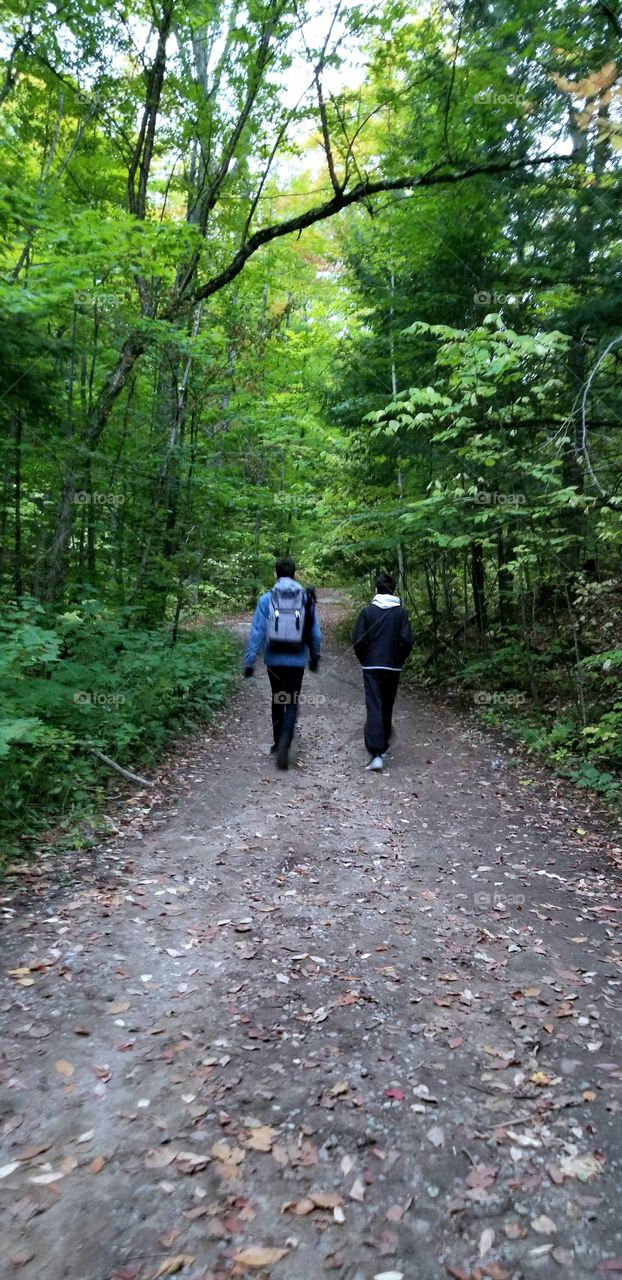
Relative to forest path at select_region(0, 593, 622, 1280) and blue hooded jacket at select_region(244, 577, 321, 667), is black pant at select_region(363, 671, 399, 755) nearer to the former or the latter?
blue hooded jacket at select_region(244, 577, 321, 667)

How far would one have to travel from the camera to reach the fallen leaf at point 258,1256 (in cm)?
215

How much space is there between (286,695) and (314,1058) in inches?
187

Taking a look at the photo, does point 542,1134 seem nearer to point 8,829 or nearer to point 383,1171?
point 383,1171

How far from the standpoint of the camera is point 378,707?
806 cm

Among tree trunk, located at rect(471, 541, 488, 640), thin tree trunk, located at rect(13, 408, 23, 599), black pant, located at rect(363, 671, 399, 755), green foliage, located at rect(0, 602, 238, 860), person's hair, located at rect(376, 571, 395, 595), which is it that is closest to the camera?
green foliage, located at rect(0, 602, 238, 860)
